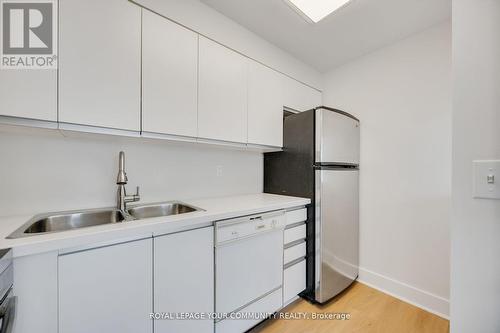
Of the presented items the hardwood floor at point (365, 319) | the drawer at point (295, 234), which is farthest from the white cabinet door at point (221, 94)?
the hardwood floor at point (365, 319)

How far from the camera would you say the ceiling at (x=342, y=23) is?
1526mm

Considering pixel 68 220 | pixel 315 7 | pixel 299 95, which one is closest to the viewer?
pixel 68 220

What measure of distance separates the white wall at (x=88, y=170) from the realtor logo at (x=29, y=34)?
359mm

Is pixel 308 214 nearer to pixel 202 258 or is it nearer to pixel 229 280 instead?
pixel 229 280

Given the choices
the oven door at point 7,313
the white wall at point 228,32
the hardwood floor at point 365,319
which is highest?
the white wall at point 228,32

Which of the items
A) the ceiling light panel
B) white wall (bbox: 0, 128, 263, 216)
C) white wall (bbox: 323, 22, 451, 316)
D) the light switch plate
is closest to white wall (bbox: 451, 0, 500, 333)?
the light switch plate

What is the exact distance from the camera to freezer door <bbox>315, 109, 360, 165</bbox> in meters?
1.71

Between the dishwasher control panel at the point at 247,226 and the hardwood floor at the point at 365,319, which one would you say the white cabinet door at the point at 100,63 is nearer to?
the dishwasher control panel at the point at 247,226

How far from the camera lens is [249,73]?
5.84ft

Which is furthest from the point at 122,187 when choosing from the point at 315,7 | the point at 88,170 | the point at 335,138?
the point at 315,7

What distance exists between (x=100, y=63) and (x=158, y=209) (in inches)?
39.1

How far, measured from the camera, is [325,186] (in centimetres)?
172

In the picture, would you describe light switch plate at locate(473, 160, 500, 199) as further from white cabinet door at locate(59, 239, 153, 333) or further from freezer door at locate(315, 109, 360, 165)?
white cabinet door at locate(59, 239, 153, 333)

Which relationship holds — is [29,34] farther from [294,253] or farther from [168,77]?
[294,253]
